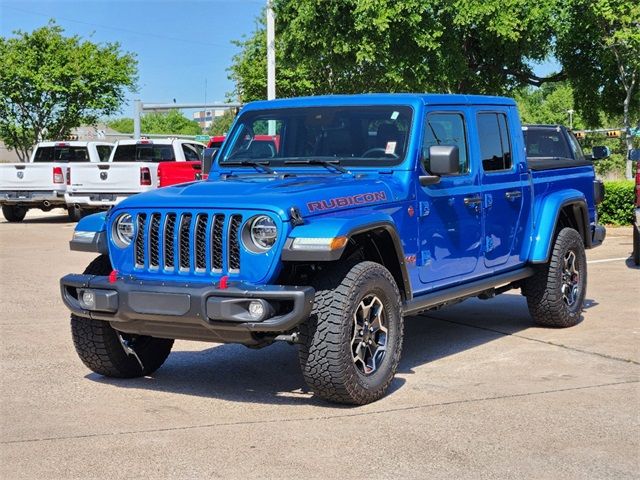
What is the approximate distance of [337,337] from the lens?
6047mm

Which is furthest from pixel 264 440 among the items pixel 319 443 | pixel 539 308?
pixel 539 308

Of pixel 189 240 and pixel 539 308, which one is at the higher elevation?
pixel 189 240

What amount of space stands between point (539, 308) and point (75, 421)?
4.48 meters

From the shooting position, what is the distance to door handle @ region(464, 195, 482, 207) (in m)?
7.67

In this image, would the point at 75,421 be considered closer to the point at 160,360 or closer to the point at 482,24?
the point at 160,360

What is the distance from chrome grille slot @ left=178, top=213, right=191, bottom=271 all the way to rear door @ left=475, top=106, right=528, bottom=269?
2.60 meters

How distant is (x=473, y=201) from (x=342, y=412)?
225 cm

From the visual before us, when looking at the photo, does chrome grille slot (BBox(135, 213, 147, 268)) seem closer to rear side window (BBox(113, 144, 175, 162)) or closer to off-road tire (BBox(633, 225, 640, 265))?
off-road tire (BBox(633, 225, 640, 265))

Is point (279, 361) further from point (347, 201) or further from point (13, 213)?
point (13, 213)

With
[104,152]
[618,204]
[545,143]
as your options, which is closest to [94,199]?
[104,152]

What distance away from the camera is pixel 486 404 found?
21.0 feet

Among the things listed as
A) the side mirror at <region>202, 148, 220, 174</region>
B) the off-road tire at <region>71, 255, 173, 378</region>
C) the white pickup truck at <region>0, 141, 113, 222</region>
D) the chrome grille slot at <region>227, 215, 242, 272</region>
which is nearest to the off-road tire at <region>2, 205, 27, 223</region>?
the white pickup truck at <region>0, 141, 113, 222</region>

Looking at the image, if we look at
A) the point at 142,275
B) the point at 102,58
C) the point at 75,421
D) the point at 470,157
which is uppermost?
the point at 102,58

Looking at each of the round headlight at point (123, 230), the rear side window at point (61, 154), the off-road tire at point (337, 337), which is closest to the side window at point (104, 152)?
the rear side window at point (61, 154)
